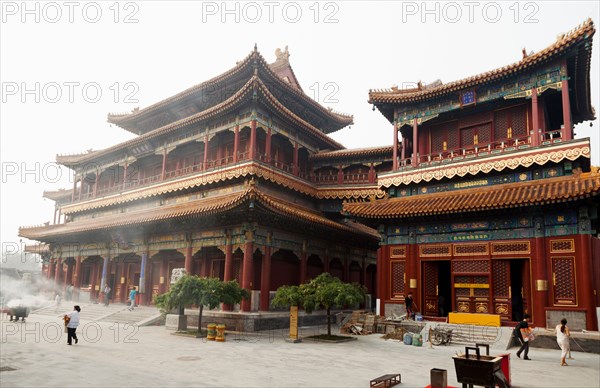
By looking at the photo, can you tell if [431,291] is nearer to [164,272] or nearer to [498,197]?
[498,197]

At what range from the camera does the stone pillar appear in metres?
20.7

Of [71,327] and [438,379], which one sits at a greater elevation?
[438,379]

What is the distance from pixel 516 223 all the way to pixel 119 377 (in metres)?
14.6

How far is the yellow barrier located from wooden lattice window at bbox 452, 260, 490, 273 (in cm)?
177

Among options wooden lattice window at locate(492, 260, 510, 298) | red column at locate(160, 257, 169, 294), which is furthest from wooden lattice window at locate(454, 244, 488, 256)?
red column at locate(160, 257, 169, 294)

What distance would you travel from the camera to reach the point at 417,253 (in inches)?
760

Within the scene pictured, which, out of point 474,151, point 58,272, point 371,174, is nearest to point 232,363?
point 474,151

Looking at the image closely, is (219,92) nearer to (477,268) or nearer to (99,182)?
(99,182)

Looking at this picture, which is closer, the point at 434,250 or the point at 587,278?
the point at 587,278

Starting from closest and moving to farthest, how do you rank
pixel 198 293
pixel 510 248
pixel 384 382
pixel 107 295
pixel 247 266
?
pixel 384 382
pixel 198 293
pixel 510 248
pixel 247 266
pixel 107 295

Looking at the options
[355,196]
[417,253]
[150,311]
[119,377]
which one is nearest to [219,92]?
[355,196]

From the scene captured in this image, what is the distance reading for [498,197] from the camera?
54.9ft

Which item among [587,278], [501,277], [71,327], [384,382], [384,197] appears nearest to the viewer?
[384,382]

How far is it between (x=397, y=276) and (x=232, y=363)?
32.9 ft
